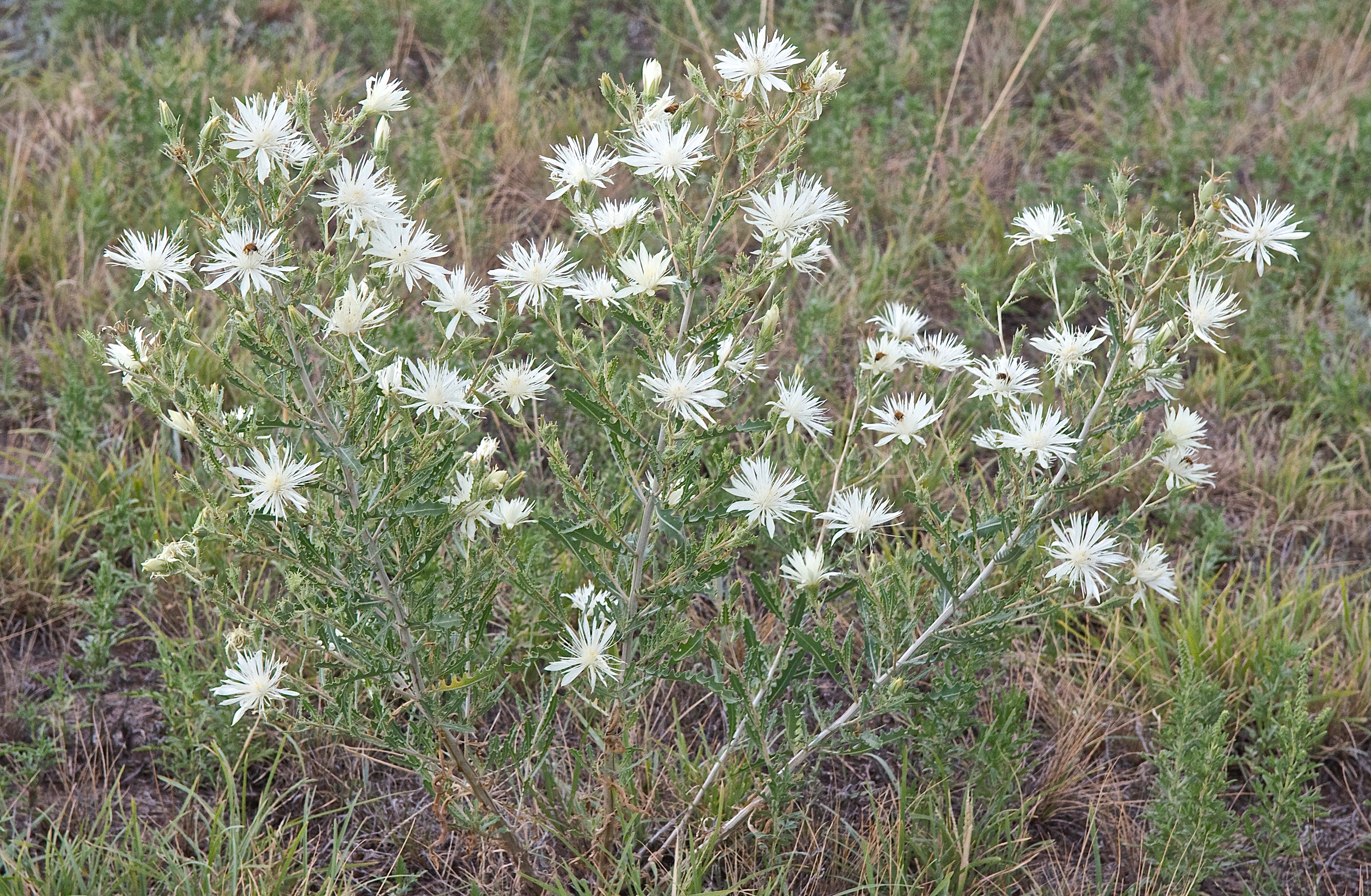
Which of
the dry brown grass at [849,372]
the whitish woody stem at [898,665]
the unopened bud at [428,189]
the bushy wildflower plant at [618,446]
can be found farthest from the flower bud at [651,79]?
the whitish woody stem at [898,665]

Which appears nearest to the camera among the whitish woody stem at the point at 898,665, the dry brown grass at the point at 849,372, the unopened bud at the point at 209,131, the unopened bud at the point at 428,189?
the unopened bud at the point at 209,131

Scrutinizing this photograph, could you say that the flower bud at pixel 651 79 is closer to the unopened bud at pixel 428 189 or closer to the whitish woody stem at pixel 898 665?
the unopened bud at pixel 428 189

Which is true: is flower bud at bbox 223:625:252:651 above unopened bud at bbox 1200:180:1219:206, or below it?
below

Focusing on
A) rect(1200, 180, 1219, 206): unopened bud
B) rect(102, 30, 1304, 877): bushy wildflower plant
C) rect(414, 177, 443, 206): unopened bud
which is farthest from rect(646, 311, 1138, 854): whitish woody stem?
rect(414, 177, 443, 206): unopened bud

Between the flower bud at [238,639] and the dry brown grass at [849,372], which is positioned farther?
the dry brown grass at [849,372]

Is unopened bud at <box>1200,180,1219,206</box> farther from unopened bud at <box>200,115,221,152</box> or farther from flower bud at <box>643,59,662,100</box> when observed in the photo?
unopened bud at <box>200,115,221,152</box>

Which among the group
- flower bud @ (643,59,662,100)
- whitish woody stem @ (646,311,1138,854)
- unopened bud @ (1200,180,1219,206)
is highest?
flower bud @ (643,59,662,100)

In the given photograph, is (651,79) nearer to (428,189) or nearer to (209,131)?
(428,189)

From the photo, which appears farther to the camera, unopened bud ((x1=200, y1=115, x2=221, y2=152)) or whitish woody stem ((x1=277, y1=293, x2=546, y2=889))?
whitish woody stem ((x1=277, y1=293, x2=546, y2=889))
